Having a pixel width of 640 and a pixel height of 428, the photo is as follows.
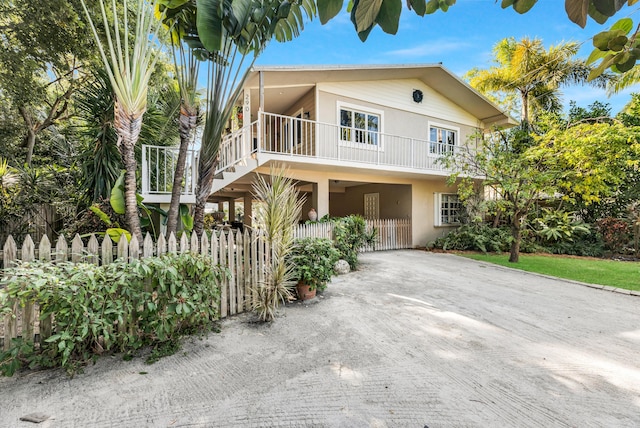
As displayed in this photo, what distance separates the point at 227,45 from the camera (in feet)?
17.3

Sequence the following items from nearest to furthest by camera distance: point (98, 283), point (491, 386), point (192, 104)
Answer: point (491, 386) < point (98, 283) < point (192, 104)

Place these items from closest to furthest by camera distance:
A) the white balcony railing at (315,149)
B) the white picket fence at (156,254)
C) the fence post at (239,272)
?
the white picket fence at (156,254)
the fence post at (239,272)
the white balcony railing at (315,149)

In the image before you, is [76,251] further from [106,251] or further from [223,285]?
[223,285]

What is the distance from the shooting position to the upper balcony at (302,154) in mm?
7711

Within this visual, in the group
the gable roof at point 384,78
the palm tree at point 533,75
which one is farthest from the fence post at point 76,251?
the palm tree at point 533,75

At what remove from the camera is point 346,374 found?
298cm

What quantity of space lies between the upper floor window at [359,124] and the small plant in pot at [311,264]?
6.57m

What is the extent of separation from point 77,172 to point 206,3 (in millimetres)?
6477

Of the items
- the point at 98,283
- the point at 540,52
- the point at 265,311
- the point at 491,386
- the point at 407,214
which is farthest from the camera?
the point at 540,52

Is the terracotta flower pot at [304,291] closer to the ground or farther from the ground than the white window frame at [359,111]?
closer to the ground

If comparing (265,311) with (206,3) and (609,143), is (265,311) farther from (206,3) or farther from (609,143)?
(609,143)

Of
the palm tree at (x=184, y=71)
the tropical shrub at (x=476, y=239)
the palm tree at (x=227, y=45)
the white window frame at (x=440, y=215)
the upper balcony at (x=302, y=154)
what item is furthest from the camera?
the white window frame at (x=440, y=215)

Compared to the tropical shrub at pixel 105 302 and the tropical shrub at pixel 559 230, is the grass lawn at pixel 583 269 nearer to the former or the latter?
the tropical shrub at pixel 559 230

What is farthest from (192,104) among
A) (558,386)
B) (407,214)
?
(407,214)
